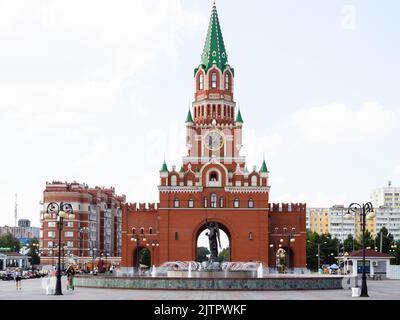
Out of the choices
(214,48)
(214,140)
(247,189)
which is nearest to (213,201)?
(247,189)

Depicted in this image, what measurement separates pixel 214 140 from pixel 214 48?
13405 millimetres

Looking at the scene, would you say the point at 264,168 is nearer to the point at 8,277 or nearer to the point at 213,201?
the point at 213,201

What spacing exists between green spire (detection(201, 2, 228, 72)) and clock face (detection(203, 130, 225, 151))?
371 inches

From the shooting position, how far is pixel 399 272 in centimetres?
8675

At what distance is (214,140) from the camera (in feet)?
330

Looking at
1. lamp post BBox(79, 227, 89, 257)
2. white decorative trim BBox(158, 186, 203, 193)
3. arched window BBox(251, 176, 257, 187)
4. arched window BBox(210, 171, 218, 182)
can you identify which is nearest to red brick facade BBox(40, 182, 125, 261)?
lamp post BBox(79, 227, 89, 257)

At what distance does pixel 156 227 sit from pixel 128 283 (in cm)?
5197

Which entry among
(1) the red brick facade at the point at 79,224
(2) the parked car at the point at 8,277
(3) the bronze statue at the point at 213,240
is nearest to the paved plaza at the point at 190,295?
(3) the bronze statue at the point at 213,240

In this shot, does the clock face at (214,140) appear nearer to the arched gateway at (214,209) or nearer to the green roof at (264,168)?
the arched gateway at (214,209)

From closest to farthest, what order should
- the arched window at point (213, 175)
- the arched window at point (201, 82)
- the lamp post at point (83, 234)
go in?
the arched window at point (213, 175), the arched window at point (201, 82), the lamp post at point (83, 234)

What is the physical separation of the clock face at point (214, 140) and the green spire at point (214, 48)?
9.42m

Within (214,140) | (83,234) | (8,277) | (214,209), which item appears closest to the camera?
(8,277)

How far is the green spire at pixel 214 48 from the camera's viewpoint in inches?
4067
